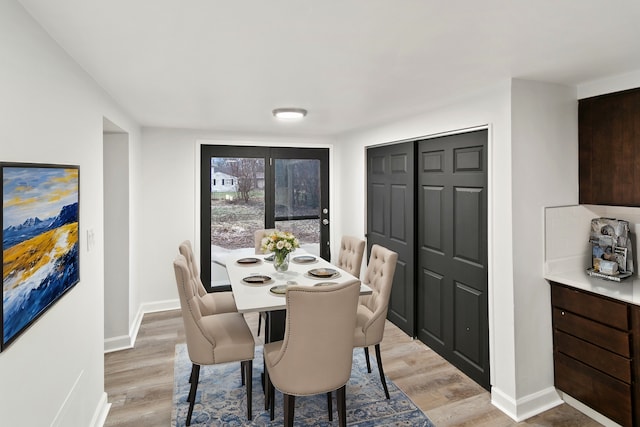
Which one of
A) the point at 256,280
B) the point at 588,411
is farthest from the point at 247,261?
the point at 588,411

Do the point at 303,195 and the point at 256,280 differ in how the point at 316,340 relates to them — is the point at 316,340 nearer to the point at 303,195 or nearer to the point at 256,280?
the point at 256,280

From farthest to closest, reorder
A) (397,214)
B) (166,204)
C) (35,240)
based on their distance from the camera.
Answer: (166,204)
(397,214)
(35,240)

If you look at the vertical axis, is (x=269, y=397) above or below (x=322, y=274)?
below

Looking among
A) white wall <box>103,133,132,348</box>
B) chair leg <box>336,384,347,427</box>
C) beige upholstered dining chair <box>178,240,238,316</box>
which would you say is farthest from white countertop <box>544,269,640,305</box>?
white wall <box>103,133,132,348</box>

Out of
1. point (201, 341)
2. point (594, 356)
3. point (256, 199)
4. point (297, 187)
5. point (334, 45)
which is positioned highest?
point (334, 45)

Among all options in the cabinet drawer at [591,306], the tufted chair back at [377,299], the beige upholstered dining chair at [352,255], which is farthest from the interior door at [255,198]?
the cabinet drawer at [591,306]

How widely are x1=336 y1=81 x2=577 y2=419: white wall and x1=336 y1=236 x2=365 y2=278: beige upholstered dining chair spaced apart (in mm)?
1194

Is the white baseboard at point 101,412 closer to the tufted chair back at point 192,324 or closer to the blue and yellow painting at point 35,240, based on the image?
the tufted chair back at point 192,324

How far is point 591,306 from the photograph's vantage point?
8.05 feet

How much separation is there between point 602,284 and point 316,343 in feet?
6.62

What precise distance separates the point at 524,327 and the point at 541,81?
67.7 inches

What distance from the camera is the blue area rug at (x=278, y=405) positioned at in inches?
98.7

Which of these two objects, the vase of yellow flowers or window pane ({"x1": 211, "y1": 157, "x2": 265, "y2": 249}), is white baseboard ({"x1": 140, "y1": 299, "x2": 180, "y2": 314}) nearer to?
window pane ({"x1": 211, "y1": 157, "x2": 265, "y2": 249})

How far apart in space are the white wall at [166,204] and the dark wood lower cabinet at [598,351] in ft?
13.1
